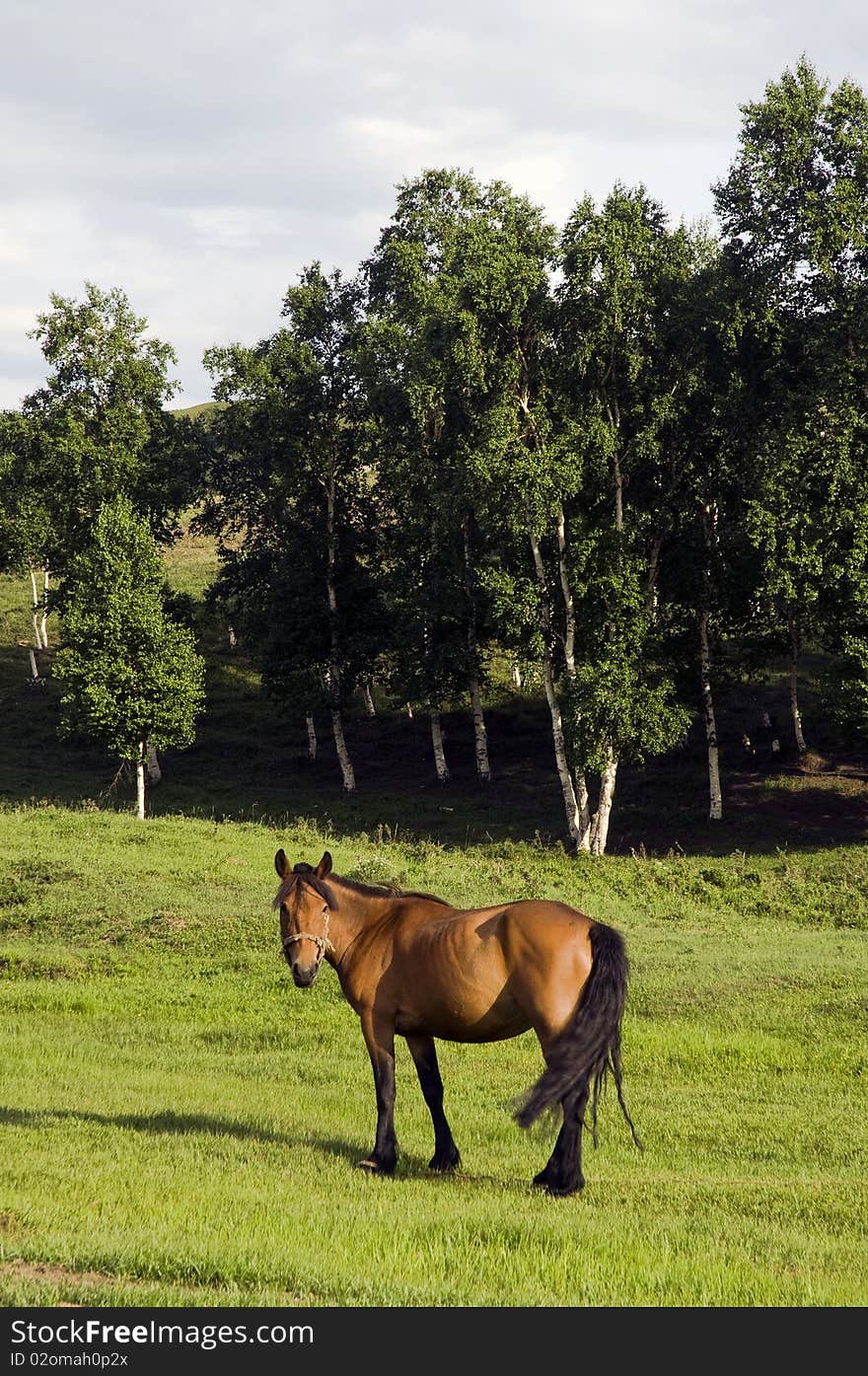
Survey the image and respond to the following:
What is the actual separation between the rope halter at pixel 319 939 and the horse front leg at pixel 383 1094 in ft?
2.70

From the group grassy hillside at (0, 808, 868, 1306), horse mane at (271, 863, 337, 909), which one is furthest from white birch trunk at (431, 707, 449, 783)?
horse mane at (271, 863, 337, 909)

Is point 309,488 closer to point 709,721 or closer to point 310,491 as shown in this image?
point 310,491

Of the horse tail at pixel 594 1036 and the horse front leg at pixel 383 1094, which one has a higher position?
the horse tail at pixel 594 1036

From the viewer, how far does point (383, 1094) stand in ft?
39.1

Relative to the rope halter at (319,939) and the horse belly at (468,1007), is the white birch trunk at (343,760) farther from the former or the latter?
the horse belly at (468,1007)

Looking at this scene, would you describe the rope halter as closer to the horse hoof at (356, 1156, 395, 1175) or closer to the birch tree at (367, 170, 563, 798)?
the horse hoof at (356, 1156, 395, 1175)

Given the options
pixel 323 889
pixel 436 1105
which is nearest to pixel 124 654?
pixel 323 889

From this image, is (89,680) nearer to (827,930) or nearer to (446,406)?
(446,406)

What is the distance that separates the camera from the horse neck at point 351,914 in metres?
12.3

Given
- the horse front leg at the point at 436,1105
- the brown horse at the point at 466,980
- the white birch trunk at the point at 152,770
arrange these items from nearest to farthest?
the brown horse at the point at 466,980
the horse front leg at the point at 436,1105
the white birch trunk at the point at 152,770

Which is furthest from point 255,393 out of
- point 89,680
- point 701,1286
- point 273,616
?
point 701,1286

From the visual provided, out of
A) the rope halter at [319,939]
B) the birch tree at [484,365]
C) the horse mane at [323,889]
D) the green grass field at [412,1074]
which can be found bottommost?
the green grass field at [412,1074]

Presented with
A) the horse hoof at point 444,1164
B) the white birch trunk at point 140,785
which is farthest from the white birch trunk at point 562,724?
the horse hoof at point 444,1164

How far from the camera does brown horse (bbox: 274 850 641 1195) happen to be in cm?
1085
